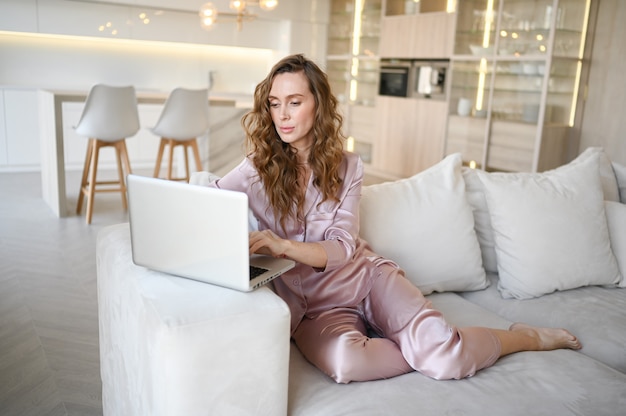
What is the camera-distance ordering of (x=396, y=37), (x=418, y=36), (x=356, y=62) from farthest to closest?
(x=356, y=62) → (x=396, y=37) → (x=418, y=36)

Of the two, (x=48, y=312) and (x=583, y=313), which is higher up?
(x=583, y=313)

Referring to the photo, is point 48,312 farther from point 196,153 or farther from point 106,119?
point 196,153

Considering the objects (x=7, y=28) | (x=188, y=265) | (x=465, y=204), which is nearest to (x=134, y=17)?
(x=7, y=28)

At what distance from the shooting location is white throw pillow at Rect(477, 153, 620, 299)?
2.03 meters

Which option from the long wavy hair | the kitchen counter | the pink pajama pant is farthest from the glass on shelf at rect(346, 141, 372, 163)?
Result: the pink pajama pant

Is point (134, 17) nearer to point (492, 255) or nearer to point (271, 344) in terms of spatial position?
point (492, 255)

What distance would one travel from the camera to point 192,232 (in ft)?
4.01

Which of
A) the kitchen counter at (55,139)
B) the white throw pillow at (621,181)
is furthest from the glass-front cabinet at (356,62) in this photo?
the white throw pillow at (621,181)

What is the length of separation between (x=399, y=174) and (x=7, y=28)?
4453 millimetres

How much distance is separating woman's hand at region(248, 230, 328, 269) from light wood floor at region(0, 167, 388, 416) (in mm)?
951

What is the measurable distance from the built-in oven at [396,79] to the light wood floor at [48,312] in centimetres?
357

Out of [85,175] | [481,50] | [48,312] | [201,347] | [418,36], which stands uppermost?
[418,36]

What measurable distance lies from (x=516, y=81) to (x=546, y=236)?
361 cm

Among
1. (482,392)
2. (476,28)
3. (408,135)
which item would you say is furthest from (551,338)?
(408,135)
